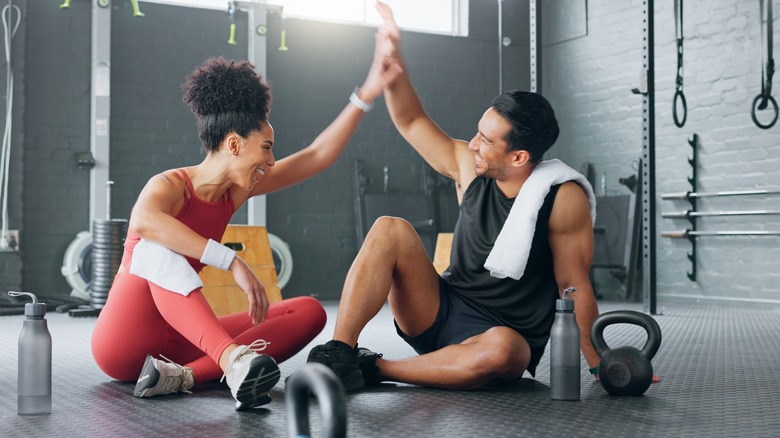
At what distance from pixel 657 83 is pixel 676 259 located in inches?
58.1

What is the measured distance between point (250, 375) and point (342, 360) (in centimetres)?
40

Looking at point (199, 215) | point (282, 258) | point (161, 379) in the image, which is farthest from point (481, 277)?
point (282, 258)

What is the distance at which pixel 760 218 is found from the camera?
20.1ft

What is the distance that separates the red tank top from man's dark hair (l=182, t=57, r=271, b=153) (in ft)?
0.46

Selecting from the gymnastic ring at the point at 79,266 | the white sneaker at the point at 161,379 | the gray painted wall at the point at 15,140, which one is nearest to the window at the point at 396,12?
the gray painted wall at the point at 15,140

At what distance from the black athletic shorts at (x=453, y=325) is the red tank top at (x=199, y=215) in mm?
661

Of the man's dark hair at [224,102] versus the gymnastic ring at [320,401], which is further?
the man's dark hair at [224,102]

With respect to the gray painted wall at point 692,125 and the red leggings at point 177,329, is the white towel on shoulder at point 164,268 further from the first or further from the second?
the gray painted wall at point 692,125

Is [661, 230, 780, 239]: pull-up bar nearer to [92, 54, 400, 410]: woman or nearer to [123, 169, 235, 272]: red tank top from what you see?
[92, 54, 400, 410]: woman

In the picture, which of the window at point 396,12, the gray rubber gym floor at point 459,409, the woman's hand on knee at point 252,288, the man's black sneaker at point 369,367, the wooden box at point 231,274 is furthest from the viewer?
the window at point 396,12

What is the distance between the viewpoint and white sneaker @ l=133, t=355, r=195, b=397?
7.28ft

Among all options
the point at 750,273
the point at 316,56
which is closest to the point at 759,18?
the point at 750,273

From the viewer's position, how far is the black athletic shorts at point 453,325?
242cm

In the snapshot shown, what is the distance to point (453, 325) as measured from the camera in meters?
2.45
